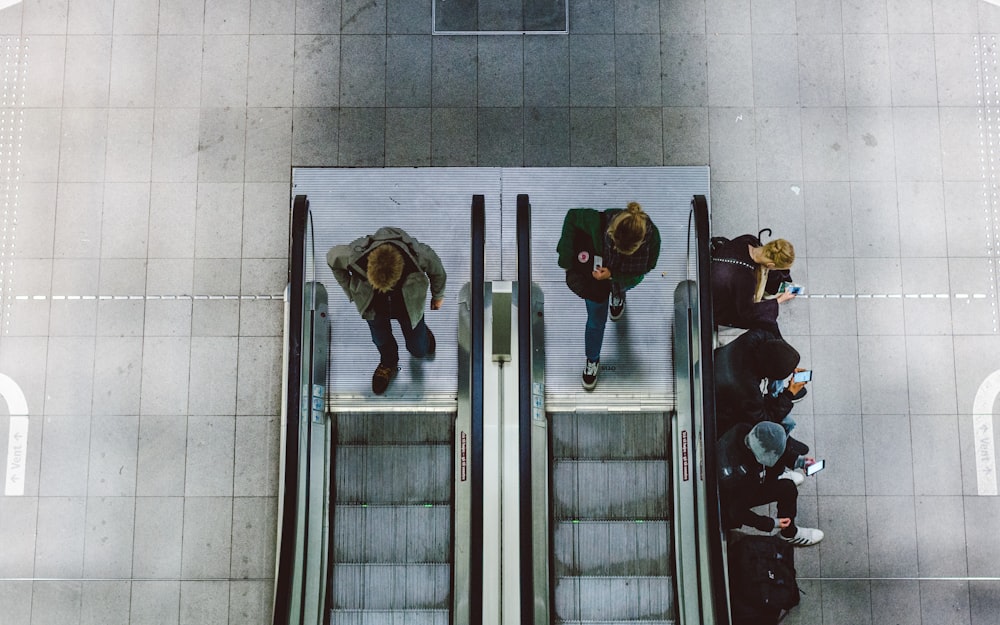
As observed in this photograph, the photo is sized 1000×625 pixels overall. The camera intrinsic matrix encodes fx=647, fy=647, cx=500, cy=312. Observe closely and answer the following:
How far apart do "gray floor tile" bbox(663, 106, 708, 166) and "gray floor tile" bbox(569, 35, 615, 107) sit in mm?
582

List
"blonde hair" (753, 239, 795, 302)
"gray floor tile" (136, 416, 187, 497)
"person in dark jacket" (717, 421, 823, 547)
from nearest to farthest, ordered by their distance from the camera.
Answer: "blonde hair" (753, 239, 795, 302)
"person in dark jacket" (717, 421, 823, 547)
"gray floor tile" (136, 416, 187, 497)

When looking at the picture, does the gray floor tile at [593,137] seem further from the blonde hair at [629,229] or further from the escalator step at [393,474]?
the escalator step at [393,474]

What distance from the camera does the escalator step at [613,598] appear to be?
5.09 meters

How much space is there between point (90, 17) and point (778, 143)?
21.8ft

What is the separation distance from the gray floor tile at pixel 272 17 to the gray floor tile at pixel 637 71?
311cm

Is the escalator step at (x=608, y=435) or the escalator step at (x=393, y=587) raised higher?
the escalator step at (x=608, y=435)

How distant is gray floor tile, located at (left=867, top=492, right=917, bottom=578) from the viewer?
5698 mm

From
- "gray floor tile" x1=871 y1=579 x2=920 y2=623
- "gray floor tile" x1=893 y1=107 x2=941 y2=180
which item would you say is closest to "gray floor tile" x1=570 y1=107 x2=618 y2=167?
"gray floor tile" x1=893 y1=107 x2=941 y2=180

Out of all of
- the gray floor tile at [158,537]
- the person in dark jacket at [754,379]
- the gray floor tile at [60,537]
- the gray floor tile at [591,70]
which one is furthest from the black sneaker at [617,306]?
the gray floor tile at [60,537]

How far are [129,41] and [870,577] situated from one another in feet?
27.6

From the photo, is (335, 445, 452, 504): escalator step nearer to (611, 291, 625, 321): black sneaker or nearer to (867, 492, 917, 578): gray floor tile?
(611, 291, 625, 321): black sneaker

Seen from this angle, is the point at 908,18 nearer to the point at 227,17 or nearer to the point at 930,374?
the point at 930,374

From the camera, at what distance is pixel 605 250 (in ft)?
13.8

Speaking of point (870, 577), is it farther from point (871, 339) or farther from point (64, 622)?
point (64, 622)
